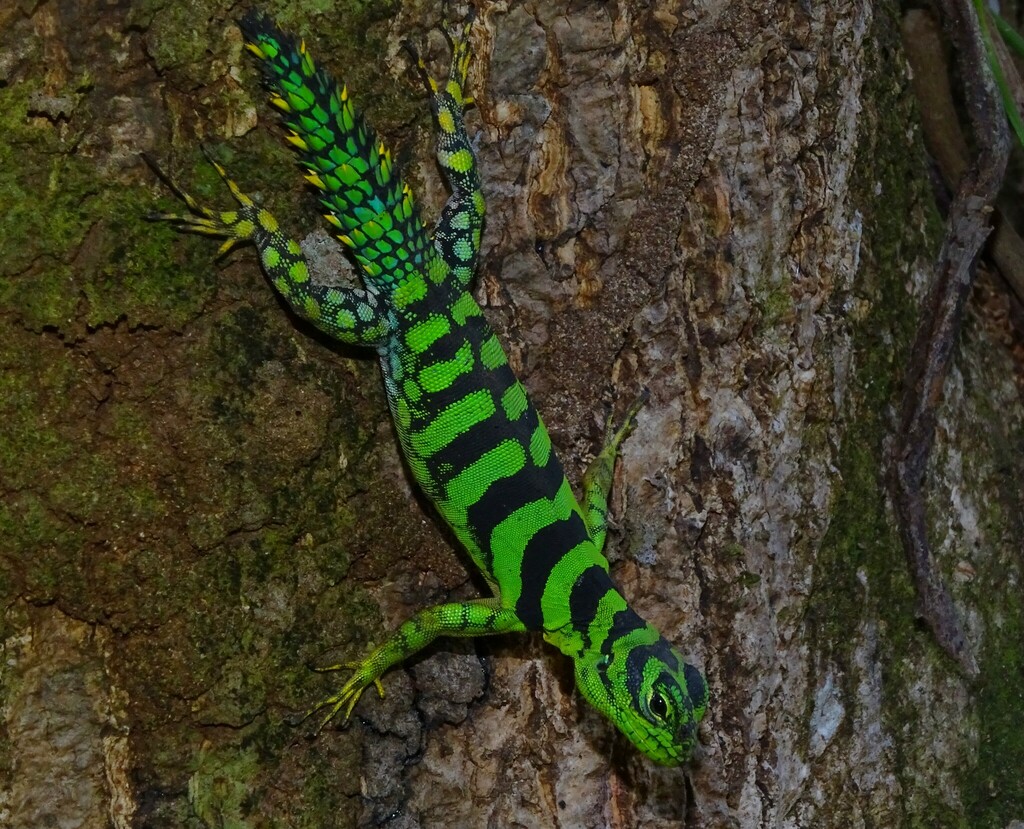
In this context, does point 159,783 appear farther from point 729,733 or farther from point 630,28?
point 630,28

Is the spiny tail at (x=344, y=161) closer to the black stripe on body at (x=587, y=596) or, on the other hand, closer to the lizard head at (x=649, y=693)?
the black stripe on body at (x=587, y=596)

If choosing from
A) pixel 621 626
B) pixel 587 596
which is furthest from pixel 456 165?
pixel 621 626

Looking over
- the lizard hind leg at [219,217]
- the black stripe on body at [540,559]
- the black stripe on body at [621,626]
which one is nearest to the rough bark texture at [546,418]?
the lizard hind leg at [219,217]

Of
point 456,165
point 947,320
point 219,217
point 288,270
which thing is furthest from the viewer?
point 947,320

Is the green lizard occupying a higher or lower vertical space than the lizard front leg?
higher

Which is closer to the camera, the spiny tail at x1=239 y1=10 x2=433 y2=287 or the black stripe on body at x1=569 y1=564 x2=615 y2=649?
the spiny tail at x1=239 y1=10 x2=433 y2=287

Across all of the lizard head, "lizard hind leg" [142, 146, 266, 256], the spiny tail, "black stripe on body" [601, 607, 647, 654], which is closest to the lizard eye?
the lizard head

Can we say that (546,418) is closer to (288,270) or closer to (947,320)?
(288,270)

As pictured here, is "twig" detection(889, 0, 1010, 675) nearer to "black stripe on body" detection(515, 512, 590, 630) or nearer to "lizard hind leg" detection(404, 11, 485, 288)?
"black stripe on body" detection(515, 512, 590, 630)
